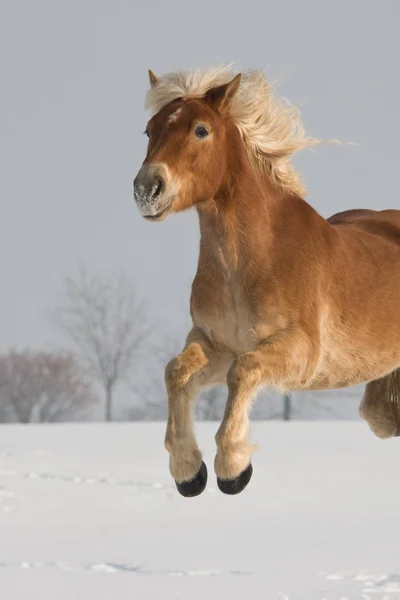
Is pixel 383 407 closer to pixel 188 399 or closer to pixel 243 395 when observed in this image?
pixel 188 399

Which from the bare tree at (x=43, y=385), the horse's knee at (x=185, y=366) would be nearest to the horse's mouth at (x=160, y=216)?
the horse's knee at (x=185, y=366)

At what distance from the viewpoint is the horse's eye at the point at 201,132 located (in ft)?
17.2

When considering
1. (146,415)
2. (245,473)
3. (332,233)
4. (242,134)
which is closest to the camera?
(245,473)

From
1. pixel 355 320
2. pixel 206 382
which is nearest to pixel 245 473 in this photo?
pixel 206 382

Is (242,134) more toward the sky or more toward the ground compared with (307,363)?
more toward the sky

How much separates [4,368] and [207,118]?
33.2 m

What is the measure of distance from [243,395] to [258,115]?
5.04ft

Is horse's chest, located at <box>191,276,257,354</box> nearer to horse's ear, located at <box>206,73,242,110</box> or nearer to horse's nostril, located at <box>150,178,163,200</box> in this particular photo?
horse's nostril, located at <box>150,178,163,200</box>

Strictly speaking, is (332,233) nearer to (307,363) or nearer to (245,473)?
(307,363)

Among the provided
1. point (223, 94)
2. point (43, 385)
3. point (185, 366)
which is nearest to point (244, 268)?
point (185, 366)

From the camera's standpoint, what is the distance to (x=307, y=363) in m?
5.42

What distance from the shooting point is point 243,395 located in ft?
17.0

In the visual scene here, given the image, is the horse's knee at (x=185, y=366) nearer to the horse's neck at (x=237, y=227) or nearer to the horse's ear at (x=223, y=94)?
the horse's neck at (x=237, y=227)

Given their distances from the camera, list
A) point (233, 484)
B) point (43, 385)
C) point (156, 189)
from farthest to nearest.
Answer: point (43, 385), point (233, 484), point (156, 189)
